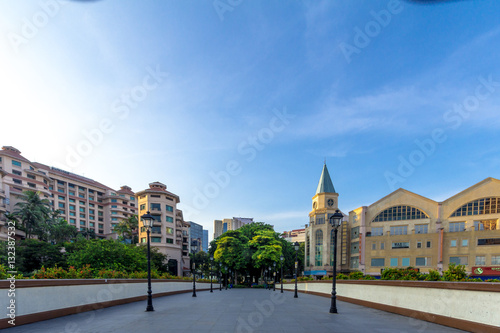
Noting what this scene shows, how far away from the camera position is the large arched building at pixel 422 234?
135 ft

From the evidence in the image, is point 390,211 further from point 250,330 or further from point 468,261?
point 250,330

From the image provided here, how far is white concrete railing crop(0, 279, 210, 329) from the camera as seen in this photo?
24.0 ft

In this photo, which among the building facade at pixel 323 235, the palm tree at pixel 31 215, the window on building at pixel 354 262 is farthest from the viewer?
the building facade at pixel 323 235

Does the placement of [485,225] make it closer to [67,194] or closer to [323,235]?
[323,235]

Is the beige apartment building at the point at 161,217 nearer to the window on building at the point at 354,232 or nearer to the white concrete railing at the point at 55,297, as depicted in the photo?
the window on building at the point at 354,232

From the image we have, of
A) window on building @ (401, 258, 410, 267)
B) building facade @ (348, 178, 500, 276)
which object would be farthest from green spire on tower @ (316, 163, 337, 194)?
window on building @ (401, 258, 410, 267)

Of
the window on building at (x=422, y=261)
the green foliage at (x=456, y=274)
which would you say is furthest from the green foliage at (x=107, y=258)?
the window on building at (x=422, y=261)

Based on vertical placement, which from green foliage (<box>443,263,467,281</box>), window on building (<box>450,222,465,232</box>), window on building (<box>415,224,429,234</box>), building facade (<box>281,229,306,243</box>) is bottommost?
building facade (<box>281,229,306,243</box>)

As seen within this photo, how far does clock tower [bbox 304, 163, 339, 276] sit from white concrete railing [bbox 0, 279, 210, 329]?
48.9m

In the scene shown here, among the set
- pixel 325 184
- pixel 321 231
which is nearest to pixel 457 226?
pixel 321 231

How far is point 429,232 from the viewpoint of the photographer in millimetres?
45094

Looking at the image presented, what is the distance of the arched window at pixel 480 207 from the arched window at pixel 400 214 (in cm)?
500

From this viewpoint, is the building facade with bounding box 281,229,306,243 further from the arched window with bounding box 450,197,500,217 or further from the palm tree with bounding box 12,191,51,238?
the palm tree with bounding box 12,191,51,238

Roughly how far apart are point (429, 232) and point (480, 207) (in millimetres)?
8856
